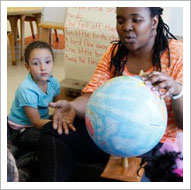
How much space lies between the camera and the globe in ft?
2.71

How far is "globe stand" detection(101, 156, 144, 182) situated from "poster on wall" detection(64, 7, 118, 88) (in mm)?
803

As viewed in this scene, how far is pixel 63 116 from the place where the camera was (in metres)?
1.17

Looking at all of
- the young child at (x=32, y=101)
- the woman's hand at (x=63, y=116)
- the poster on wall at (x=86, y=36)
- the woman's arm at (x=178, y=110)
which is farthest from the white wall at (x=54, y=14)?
the woman's arm at (x=178, y=110)

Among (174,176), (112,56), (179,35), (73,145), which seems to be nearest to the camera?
(174,176)

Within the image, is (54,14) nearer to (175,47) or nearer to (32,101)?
(32,101)

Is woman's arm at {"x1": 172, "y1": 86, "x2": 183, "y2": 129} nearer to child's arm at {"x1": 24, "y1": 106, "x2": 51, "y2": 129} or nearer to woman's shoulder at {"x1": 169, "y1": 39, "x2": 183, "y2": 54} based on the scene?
woman's shoulder at {"x1": 169, "y1": 39, "x2": 183, "y2": 54}

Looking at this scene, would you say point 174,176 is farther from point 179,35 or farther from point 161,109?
point 179,35

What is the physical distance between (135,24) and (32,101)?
0.68 metres

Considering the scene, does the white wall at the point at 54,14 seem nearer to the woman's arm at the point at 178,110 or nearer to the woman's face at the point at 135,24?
the woman's face at the point at 135,24

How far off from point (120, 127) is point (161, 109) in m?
0.13

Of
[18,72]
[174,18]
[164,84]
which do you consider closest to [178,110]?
[164,84]

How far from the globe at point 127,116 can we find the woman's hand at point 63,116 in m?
0.26

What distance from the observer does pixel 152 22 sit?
1072mm

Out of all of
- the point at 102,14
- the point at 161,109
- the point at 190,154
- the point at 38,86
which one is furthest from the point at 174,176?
the point at 102,14
